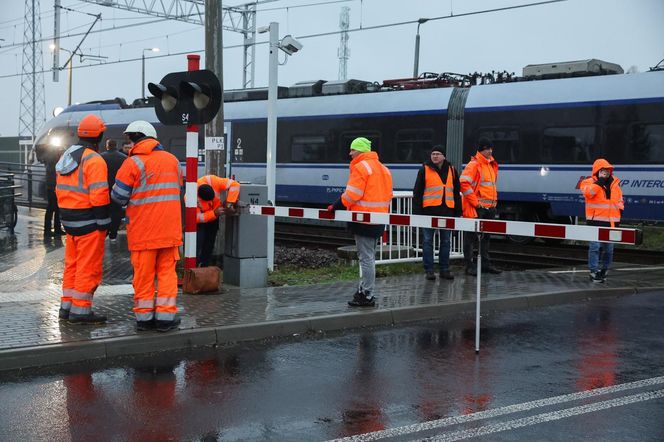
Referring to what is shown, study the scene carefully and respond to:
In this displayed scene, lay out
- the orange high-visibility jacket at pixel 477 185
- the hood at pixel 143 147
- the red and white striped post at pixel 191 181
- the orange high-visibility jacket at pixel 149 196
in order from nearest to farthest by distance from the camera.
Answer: the orange high-visibility jacket at pixel 149 196 → the hood at pixel 143 147 → the red and white striped post at pixel 191 181 → the orange high-visibility jacket at pixel 477 185

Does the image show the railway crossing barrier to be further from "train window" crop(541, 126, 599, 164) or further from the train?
"train window" crop(541, 126, 599, 164)

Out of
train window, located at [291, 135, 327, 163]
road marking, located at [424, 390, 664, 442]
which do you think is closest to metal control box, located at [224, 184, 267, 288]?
road marking, located at [424, 390, 664, 442]

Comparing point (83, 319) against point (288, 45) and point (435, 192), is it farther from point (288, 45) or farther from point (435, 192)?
point (288, 45)

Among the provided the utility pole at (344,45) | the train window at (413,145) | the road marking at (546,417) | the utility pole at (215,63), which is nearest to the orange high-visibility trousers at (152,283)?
the road marking at (546,417)

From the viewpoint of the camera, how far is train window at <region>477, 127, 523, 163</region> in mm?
18328

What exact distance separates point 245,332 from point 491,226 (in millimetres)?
2602

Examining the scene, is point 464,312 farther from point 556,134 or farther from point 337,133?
point 337,133

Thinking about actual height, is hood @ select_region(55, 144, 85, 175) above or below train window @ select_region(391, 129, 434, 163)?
below

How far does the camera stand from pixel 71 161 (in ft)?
24.4

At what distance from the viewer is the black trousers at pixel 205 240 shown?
34.0 feet

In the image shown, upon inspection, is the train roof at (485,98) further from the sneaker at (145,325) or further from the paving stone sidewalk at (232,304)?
the sneaker at (145,325)

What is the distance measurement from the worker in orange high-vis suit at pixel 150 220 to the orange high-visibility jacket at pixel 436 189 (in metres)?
4.52

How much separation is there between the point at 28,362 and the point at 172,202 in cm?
183

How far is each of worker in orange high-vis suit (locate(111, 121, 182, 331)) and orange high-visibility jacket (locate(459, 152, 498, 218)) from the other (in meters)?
5.34
